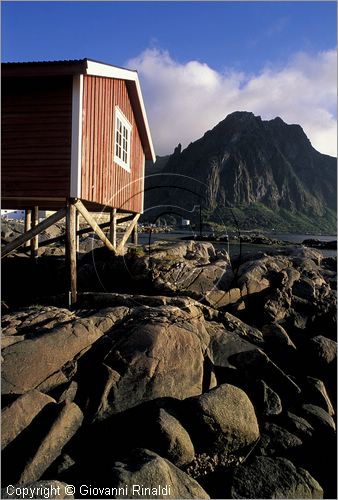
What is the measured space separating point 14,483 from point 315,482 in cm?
395

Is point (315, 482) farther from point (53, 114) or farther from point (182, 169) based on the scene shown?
point (182, 169)

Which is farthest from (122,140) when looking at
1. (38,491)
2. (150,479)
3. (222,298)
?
(38,491)

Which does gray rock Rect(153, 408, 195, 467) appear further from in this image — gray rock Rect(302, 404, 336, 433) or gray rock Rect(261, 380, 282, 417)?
gray rock Rect(302, 404, 336, 433)

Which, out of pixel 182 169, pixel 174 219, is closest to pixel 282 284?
pixel 174 219

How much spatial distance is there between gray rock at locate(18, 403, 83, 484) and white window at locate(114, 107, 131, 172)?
907cm

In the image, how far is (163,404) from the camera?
536cm

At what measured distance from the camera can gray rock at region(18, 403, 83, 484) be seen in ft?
13.7

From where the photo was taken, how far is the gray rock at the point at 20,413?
4.48 meters

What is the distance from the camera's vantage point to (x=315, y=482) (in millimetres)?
4727

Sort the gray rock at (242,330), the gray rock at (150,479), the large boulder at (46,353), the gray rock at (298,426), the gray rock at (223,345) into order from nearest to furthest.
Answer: the gray rock at (150,479) < the large boulder at (46,353) < the gray rock at (298,426) < the gray rock at (223,345) < the gray rock at (242,330)

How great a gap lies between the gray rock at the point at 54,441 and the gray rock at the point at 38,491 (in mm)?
435

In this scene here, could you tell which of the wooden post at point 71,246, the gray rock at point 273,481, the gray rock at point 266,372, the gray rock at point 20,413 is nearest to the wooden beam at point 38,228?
the wooden post at point 71,246

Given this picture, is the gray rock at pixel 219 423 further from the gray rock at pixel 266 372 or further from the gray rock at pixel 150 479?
the gray rock at pixel 266 372

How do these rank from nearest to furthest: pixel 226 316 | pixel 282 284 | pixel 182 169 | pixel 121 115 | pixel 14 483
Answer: pixel 14 483 < pixel 226 316 < pixel 282 284 < pixel 121 115 < pixel 182 169
